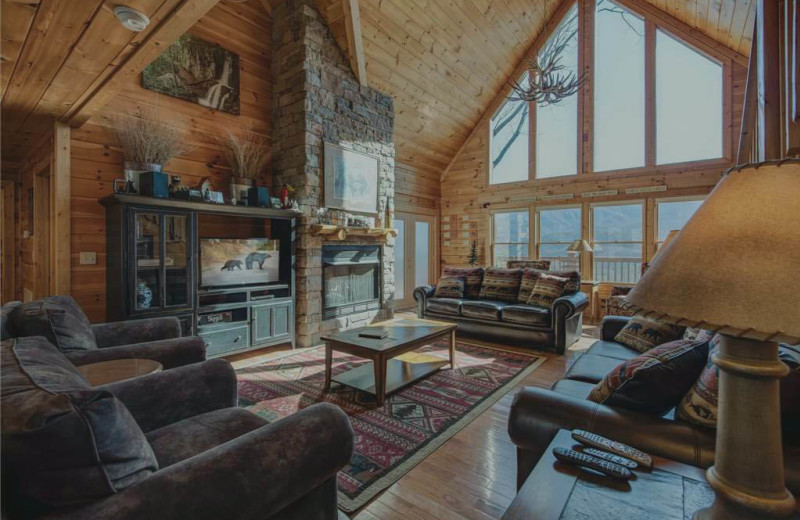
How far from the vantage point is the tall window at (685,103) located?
227 inches

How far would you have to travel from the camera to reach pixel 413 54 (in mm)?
5742

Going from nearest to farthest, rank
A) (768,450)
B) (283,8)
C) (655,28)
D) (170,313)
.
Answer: (768,450) < (170,313) < (283,8) < (655,28)

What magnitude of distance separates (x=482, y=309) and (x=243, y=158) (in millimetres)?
3472

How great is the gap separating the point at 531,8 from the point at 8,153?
7794 millimetres

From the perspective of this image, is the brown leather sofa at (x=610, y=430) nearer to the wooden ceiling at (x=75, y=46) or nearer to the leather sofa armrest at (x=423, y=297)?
the wooden ceiling at (x=75, y=46)

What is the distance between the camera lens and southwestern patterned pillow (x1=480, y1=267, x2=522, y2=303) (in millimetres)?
5004

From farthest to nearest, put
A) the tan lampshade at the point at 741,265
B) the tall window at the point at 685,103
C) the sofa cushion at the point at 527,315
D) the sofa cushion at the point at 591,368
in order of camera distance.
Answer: the tall window at the point at 685,103, the sofa cushion at the point at 527,315, the sofa cushion at the point at 591,368, the tan lampshade at the point at 741,265

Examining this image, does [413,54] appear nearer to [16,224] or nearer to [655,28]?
[655,28]

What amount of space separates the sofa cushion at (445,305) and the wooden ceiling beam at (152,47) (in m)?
3.97

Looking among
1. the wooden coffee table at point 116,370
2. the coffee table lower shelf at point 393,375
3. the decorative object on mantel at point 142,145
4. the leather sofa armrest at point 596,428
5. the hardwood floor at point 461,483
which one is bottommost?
the hardwood floor at point 461,483

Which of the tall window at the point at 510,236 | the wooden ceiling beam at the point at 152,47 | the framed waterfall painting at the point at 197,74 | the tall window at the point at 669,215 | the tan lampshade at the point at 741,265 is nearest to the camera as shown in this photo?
the tan lampshade at the point at 741,265

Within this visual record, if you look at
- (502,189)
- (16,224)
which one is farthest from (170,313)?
(502,189)

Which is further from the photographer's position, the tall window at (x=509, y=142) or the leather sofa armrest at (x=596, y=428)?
the tall window at (x=509, y=142)

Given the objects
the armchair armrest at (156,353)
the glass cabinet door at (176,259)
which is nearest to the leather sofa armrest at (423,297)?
the glass cabinet door at (176,259)
